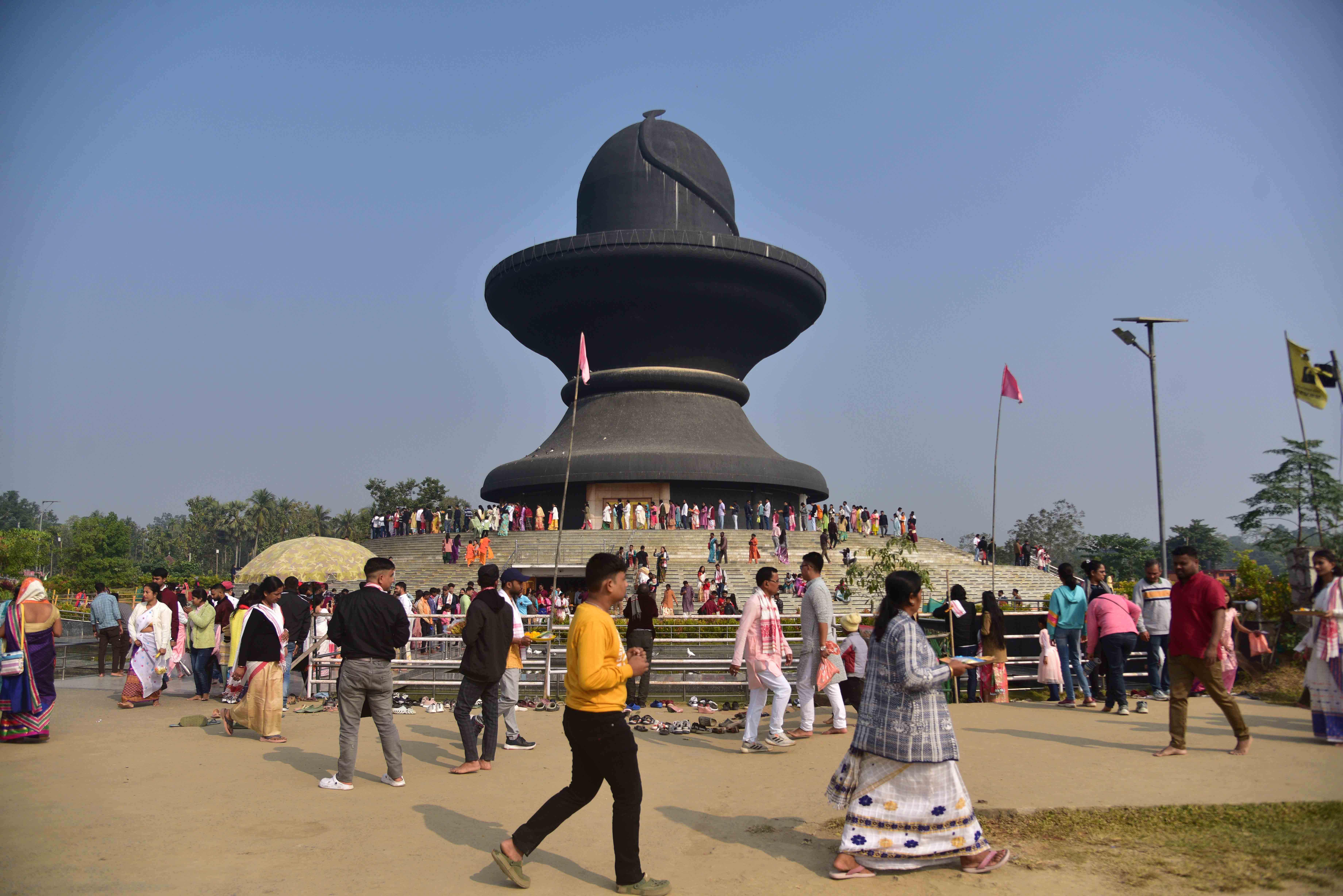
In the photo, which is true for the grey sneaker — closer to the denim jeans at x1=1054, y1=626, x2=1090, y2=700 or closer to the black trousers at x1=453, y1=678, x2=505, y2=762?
the black trousers at x1=453, y1=678, x2=505, y2=762

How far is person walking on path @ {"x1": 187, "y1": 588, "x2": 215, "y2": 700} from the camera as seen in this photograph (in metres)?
10.6

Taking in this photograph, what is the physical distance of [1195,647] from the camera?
6.71 m

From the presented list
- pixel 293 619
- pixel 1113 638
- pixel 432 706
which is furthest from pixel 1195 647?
pixel 293 619

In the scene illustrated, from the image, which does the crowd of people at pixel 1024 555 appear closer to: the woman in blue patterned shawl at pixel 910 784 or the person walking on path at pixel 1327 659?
the person walking on path at pixel 1327 659

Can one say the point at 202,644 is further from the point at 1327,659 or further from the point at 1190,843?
the point at 1327,659

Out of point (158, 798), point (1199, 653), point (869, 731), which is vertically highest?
point (1199, 653)

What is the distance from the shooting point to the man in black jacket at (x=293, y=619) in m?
9.89

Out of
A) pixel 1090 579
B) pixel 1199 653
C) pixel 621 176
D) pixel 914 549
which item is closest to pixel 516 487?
pixel 621 176

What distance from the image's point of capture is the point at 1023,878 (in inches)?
162

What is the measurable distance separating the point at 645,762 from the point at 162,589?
281 inches

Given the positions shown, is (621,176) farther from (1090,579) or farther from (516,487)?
(1090,579)

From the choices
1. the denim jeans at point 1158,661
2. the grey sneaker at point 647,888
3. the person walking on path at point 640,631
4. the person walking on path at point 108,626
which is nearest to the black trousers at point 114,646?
the person walking on path at point 108,626


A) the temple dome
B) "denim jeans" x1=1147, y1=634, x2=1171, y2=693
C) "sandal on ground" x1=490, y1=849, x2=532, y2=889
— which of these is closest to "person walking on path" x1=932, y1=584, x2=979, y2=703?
"denim jeans" x1=1147, y1=634, x2=1171, y2=693

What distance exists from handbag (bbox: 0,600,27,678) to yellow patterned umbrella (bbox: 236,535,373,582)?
8.48 meters
